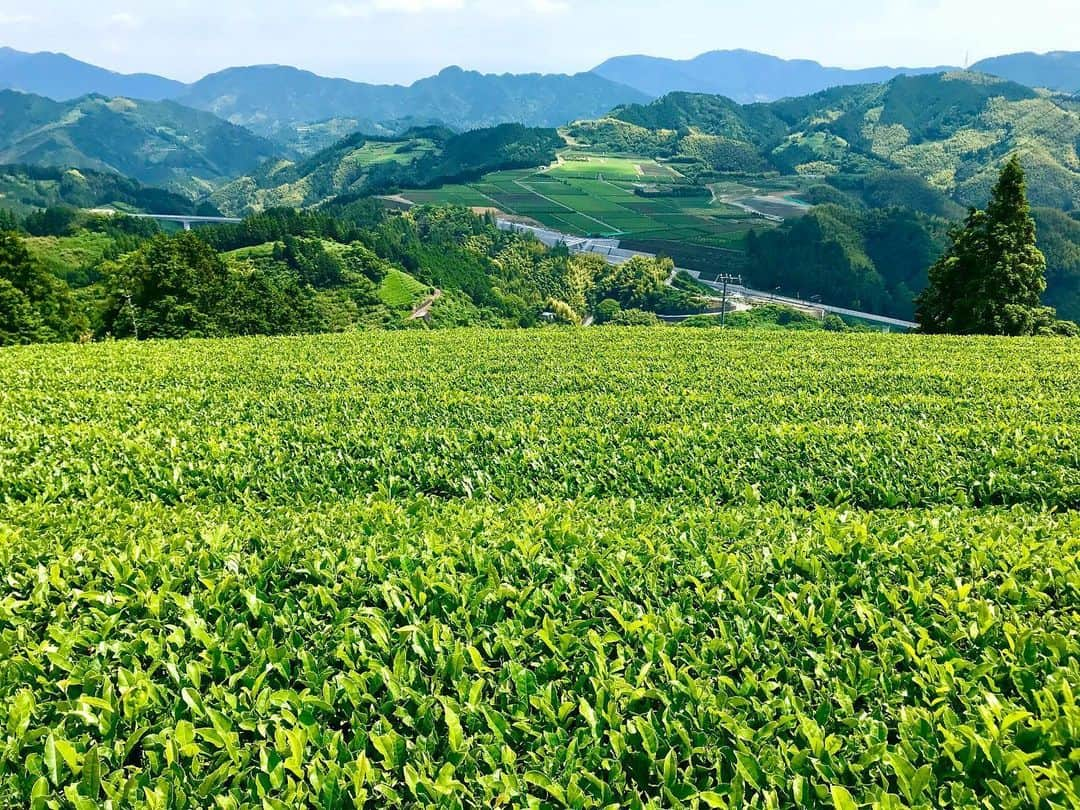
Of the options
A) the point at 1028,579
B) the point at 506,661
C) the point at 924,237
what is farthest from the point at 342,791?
the point at 924,237

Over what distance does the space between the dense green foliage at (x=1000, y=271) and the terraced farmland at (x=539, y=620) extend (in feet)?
95.7

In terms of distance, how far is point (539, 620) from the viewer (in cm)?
524

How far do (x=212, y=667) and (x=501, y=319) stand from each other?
116958 millimetres

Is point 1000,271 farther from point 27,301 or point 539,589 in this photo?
point 27,301

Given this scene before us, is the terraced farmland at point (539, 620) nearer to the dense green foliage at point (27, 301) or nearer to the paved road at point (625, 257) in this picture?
the dense green foliage at point (27, 301)

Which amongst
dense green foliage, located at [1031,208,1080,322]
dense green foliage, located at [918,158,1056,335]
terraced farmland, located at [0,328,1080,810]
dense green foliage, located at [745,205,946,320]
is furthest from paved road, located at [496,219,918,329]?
terraced farmland, located at [0,328,1080,810]

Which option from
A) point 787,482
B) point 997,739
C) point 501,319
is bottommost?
point 501,319

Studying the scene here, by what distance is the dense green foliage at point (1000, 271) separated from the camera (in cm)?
3553

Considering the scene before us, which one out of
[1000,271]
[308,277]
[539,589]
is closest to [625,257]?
[308,277]

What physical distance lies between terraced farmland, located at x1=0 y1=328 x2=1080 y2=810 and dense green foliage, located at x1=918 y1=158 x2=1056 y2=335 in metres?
29.2

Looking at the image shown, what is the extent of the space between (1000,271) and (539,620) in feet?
130

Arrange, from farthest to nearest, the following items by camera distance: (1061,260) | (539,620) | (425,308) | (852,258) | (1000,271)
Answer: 1. (852,258)
2. (1061,260)
3. (425,308)
4. (1000,271)
5. (539,620)

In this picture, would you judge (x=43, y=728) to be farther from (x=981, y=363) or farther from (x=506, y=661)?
(x=981, y=363)

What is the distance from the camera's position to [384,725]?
4.00m
